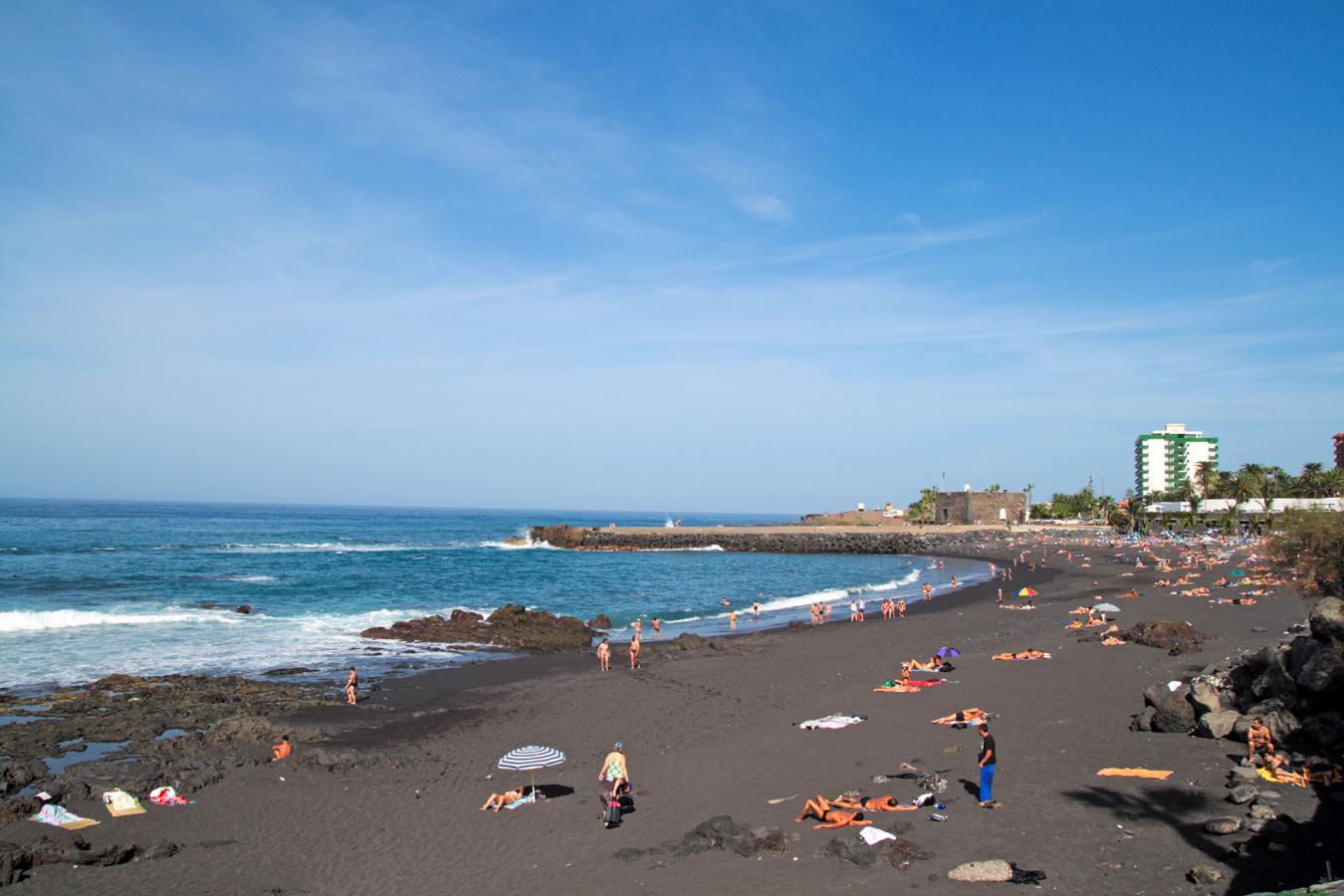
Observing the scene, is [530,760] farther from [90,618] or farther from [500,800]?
[90,618]

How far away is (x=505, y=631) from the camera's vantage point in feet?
112

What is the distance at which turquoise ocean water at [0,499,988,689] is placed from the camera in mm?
29219

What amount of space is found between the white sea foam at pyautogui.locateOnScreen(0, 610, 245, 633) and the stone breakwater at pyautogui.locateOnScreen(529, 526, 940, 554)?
64883 millimetres

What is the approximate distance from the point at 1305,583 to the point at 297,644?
100.0ft

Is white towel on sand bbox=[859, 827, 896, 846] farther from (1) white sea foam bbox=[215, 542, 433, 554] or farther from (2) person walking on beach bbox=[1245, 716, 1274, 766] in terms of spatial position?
(1) white sea foam bbox=[215, 542, 433, 554]

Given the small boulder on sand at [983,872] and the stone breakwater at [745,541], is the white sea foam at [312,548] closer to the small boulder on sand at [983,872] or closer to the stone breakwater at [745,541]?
the stone breakwater at [745,541]

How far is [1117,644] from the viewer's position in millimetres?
25766

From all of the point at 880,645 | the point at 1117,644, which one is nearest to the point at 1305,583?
the point at 1117,644

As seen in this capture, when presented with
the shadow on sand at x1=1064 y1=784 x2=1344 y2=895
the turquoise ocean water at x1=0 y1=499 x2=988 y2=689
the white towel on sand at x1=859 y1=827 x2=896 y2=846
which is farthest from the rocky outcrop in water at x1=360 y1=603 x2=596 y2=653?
the shadow on sand at x1=1064 y1=784 x2=1344 y2=895

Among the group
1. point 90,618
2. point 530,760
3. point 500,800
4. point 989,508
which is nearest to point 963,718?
point 530,760

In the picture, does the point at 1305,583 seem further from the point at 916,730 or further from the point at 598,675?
the point at 598,675

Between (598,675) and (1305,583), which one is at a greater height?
(1305,583)

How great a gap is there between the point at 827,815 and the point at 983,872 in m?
2.42

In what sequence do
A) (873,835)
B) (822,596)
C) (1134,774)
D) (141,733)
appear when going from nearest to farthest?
(873,835), (1134,774), (141,733), (822,596)
